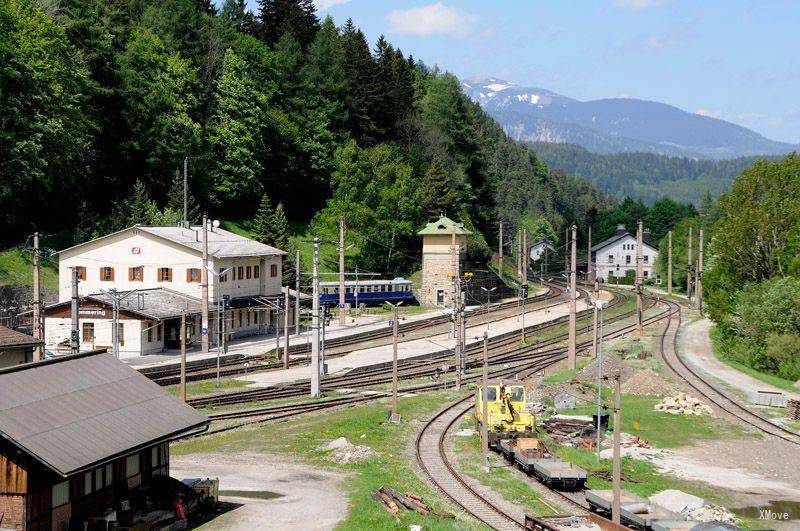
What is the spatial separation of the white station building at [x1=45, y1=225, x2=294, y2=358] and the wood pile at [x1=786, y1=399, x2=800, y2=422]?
35.4m

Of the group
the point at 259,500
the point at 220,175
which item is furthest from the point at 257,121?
the point at 259,500

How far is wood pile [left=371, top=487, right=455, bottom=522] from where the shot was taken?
91.1 ft

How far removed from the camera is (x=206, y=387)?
171ft

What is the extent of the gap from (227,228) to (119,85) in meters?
17.3

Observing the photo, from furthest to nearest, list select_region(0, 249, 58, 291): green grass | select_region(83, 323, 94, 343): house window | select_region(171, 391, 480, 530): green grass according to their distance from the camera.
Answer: select_region(0, 249, 58, 291): green grass < select_region(83, 323, 94, 343): house window < select_region(171, 391, 480, 530): green grass

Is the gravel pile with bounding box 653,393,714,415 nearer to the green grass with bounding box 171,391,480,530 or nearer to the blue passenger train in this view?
the green grass with bounding box 171,391,480,530

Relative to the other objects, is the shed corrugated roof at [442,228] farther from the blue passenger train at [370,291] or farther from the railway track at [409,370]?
the railway track at [409,370]

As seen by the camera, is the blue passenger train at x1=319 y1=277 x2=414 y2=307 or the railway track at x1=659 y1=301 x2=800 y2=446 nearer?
the railway track at x1=659 y1=301 x2=800 y2=446

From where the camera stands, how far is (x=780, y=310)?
2472 inches

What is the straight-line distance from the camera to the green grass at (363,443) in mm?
27031

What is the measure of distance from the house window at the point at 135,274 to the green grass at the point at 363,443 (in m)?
28.7

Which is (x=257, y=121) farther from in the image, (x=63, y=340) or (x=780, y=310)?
(x=780, y=310)

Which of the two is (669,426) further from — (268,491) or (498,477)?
(268,491)

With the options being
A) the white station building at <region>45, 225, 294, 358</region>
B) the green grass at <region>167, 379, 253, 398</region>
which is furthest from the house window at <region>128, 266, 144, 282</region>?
the green grass at <region>167, 379, 253, 398</region>
